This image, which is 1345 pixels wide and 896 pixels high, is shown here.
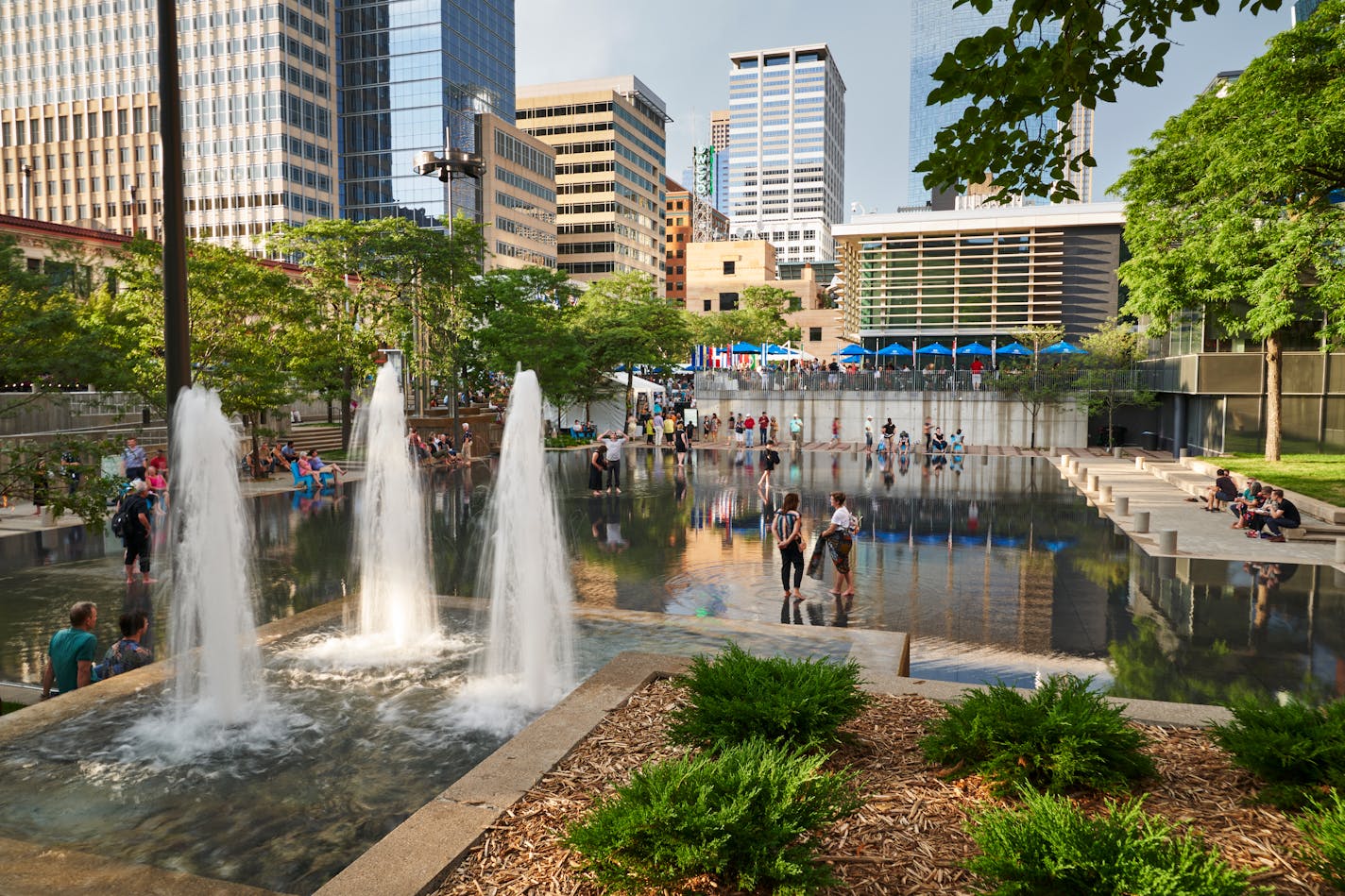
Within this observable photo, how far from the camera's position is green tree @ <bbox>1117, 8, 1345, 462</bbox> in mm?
22359

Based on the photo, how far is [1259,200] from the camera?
A: 1006 inches

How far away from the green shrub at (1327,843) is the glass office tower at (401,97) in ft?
362

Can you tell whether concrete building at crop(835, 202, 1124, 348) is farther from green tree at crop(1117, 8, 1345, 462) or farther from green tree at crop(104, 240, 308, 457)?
green tree at crop(104, 240, 308, 457)

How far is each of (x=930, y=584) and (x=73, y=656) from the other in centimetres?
1189

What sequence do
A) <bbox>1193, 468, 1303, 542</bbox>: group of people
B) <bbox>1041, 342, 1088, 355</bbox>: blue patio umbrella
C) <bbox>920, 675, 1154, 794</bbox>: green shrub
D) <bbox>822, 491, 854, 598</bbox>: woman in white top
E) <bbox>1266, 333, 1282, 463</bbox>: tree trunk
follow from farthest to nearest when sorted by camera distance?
<bbox>1041, 342, 1088, 355</bbox>: blue patio umbrella
<bbox>1266, 333, 1282, 463</bbox>: tree trunk
<bbox>1193, 468, 1303, 542</bbox>: group of people
<bbox>822, 491, 854, 598</bbox>: woman in white top
<bbox>920, 675, 1154, 794</bbox>: green shrub

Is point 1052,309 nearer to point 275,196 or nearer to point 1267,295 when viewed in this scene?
point 1267,295

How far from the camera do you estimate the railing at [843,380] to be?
50.3 m

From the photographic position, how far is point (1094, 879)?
3.82m

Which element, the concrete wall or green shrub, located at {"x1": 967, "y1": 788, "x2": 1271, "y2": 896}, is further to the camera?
→ the concrete wall

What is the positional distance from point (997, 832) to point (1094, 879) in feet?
1.37

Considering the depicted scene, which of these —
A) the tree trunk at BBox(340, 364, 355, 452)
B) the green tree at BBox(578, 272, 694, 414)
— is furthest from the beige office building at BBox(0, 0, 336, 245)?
the tree trunk at BBox(340, 364, 355, 452)

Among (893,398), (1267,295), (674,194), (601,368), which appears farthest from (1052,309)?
(674,194)

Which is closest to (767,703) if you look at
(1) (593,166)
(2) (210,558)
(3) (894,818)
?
(3) (894,818)

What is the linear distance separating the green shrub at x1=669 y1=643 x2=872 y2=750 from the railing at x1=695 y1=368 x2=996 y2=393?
152 feet
